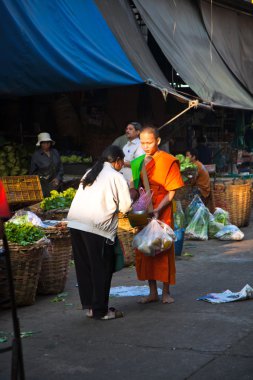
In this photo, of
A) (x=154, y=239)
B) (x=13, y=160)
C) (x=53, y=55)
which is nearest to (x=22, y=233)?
(x=154, y=239)

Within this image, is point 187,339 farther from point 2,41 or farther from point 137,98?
point 137,98

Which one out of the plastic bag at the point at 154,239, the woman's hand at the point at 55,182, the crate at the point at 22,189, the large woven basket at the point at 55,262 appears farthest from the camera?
the woman's hand at the point at 55,182

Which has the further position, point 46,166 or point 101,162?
point 46,166

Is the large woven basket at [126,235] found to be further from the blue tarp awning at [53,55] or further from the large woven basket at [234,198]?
the large woven basket at [234,198]

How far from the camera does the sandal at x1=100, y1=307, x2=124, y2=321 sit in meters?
7.18

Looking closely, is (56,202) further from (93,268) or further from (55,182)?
(93,268)

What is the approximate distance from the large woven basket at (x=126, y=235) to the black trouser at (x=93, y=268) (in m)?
2.66

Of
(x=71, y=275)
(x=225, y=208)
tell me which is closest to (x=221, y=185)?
(x=225, y=208)

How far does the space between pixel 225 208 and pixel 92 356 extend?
845 cm

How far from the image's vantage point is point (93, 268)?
7.11 metres

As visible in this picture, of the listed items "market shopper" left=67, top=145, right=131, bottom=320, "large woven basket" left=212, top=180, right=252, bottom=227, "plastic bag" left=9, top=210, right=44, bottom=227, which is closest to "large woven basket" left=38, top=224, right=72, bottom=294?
"plastic bag" left=9, top=210, right=44, bottom=227

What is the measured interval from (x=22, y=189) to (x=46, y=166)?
142 cm

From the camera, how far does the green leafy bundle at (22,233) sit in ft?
25.1

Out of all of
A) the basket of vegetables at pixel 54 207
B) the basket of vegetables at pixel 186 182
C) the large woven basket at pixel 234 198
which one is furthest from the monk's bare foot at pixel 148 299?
the large woven basket at pixel 234 198
